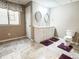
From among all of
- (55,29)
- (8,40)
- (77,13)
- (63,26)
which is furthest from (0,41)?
(77,13)

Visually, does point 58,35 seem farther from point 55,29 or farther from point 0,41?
point 0,41

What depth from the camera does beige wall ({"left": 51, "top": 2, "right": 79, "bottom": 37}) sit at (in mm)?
3779

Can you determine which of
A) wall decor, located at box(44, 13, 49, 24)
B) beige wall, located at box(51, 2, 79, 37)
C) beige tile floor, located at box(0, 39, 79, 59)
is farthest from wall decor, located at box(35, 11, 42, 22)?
beige tile floor, located at box(0, 39, 79, 59)

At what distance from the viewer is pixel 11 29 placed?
3.79 metres

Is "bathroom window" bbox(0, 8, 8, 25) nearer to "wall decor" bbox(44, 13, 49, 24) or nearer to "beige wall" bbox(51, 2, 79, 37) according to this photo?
"wall decor" bbox(44, 13, 49, 24)

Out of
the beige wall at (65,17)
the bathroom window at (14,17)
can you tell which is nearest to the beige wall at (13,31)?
the bathroom window at (14,17)

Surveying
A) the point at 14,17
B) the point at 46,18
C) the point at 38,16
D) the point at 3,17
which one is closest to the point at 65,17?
the point at 46,18

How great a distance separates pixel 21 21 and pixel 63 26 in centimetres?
305

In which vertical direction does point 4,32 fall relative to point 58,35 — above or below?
above

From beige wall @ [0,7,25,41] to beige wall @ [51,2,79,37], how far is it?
2.51 meters

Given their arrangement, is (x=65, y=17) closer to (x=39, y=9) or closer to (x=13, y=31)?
(x=39, y=9)

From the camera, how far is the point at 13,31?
3.89 m

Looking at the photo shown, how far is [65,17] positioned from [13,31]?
3.65 meters

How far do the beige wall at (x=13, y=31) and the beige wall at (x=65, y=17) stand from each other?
2512mm
